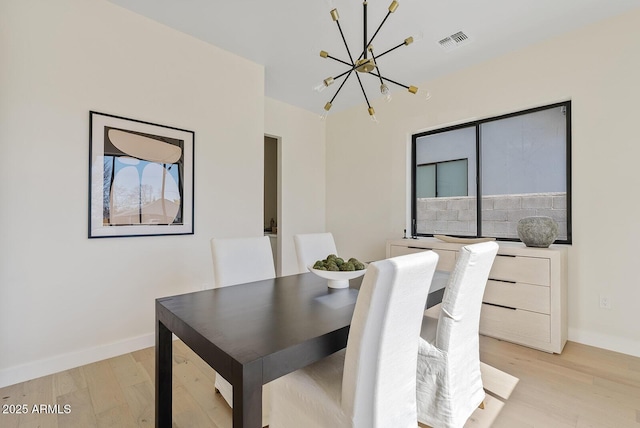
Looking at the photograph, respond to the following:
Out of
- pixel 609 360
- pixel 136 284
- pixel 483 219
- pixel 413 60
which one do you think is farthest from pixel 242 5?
pixel 609 360

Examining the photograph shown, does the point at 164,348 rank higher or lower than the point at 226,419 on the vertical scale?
higher

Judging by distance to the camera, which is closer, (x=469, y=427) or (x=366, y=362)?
(x=366, y=362)

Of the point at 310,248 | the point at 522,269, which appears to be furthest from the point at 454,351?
the point at 522,269

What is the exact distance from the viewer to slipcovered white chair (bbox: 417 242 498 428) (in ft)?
4.63

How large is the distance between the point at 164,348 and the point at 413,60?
10.8ft

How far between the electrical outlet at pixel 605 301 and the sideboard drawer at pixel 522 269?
21.7 inches

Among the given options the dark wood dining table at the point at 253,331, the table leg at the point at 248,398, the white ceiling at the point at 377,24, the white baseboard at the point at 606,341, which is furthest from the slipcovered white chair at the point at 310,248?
the white baseboard at the point at 606,341

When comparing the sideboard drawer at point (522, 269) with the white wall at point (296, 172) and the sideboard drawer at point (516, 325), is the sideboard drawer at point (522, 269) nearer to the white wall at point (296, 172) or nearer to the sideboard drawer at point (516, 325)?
the sideboard drawer at point (516, 325)

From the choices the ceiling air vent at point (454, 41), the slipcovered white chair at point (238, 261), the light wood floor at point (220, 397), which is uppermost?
the ceiling air vent at point (454, 41)

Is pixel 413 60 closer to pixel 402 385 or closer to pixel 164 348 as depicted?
pixel 402 385

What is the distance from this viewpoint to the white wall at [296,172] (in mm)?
4258

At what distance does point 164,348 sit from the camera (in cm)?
146

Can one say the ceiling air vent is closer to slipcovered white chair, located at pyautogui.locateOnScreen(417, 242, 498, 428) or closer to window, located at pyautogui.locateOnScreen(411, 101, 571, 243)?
window, located at pyautogui.locateOnScreen(411, 101, 571, 243)

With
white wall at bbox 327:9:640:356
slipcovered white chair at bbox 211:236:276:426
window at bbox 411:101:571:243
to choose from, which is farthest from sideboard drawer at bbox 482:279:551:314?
slipcovered white chair at bbox 211:236:276:426
